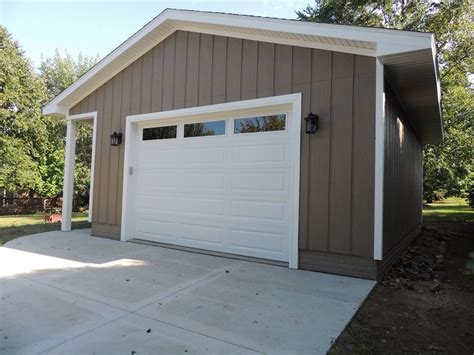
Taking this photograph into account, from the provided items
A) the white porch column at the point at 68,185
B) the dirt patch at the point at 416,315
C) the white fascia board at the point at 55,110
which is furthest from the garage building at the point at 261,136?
the white porch column at the point at 68,185

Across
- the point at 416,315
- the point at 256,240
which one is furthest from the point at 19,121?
the point at 416,315

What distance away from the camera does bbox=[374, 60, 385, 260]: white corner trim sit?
13.3ft

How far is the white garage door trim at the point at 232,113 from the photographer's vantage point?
15.3 feet

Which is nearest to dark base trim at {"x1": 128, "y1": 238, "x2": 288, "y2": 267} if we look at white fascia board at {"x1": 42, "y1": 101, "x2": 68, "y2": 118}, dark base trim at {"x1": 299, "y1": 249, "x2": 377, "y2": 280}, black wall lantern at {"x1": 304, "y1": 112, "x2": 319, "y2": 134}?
dark base trim at {"x1": 299, "y1": 249, "x2": 377, "y2": 280}

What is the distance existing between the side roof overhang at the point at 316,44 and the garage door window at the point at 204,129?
146 centimetres

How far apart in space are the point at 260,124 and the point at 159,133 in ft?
7.31

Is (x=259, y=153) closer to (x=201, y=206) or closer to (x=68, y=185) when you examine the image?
(x=201, y=206)

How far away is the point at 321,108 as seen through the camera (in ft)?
14.9

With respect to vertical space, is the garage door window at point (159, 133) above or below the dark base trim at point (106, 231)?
above

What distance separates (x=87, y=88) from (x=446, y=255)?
806 cm

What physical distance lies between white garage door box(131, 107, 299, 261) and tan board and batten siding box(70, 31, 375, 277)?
1.16 feet

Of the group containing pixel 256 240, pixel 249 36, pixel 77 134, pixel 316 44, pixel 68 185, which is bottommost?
pixel 256 240

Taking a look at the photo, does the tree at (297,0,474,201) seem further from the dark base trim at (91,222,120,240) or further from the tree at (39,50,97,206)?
the tree at (39,50,97,206)

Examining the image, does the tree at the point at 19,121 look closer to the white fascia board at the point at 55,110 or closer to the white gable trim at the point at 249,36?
the white fascia board at the point at 55,110
